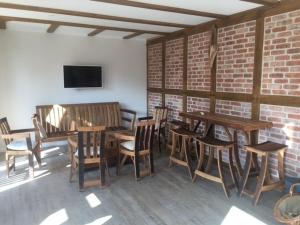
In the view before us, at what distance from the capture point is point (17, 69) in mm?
5121

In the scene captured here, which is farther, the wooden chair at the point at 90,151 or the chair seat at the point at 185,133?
the chair seat at the point at 185,133

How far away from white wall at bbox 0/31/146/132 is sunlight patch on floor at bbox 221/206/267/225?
13.1 ft

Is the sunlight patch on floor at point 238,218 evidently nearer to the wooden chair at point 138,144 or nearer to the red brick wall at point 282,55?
the wooden chair at point 138,144

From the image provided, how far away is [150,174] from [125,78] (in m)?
2.97

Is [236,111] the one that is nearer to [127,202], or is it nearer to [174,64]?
[174,64]

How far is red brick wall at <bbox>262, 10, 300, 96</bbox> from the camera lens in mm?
3143

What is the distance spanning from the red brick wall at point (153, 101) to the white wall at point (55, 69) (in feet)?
0.91

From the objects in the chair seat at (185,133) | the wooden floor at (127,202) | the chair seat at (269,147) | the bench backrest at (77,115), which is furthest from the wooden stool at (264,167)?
the bench backrest at (77,115)

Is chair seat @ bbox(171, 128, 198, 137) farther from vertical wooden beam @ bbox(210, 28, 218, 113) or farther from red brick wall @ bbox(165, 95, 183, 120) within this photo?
red brick wall @ bbox(165, 95, 183, 120)

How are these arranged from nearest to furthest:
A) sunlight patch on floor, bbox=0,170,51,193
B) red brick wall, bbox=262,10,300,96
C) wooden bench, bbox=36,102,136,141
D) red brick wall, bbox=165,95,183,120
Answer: red brick wall, bbox=262,10,300,96, sunlight patch on floor, bbox=0,170,51,193, wooden bench, bbox=36,102,136,141, red brick wall, bbox=165,95,183,120

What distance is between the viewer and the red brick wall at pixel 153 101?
6.10m

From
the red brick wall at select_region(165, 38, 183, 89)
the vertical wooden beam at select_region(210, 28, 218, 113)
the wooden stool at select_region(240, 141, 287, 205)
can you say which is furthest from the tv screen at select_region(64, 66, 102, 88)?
the wooden stool at select_region(240, 141, 287, 205)

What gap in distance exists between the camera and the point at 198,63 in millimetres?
4766

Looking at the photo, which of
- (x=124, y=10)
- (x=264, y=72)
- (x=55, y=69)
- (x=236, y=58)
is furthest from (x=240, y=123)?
(x=55, y=69)
